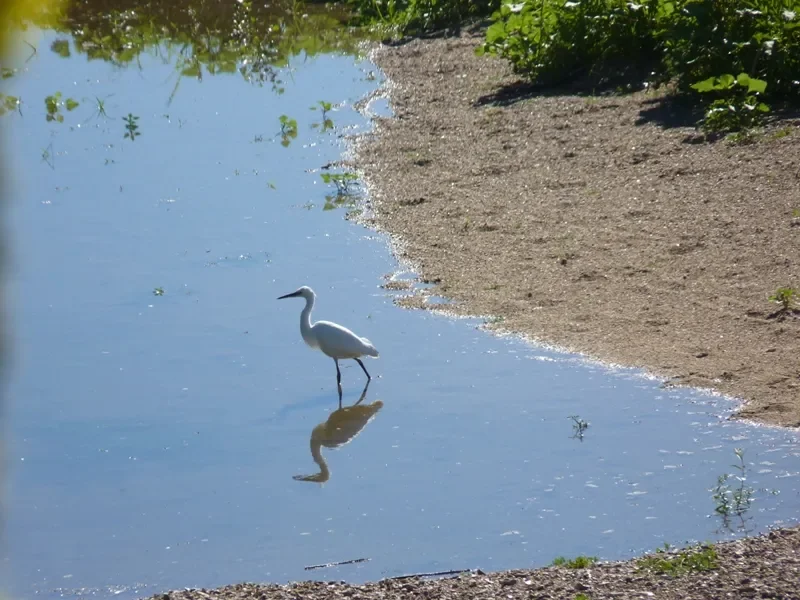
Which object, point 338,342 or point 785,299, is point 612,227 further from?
point 338,342

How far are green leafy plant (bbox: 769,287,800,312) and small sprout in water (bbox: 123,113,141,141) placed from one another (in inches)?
386

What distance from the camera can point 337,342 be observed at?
7.86 meters

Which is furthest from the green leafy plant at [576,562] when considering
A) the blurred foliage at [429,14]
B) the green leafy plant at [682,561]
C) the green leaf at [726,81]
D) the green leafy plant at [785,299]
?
the blurred foliage at [429,14]

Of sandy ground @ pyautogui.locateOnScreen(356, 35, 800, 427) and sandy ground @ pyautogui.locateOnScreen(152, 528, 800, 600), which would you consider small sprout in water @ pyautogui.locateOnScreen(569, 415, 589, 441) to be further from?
sandy ground @ pyautogui.locateOnScreen(152, 528, 800, 600)

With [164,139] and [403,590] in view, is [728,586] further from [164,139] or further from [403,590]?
[164,139]

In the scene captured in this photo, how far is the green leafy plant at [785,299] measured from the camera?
775 cm

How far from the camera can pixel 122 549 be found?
5.89 m

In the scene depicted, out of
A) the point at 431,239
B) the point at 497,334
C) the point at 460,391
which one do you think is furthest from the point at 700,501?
the point at 431,239

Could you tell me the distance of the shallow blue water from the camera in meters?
5.71

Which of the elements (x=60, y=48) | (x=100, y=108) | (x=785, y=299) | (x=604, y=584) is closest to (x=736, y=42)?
(x=785, y=299)

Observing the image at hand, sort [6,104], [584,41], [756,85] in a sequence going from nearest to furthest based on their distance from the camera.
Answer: [6,104]
[756,85]
[584,41]

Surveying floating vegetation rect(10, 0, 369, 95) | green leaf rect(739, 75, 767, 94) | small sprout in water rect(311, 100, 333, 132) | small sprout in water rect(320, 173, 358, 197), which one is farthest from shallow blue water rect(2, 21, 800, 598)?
floating vegetation rect(10, 0, 369, 95)

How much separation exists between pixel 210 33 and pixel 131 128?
720cm

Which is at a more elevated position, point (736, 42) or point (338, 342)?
Answer: point (736, 42)
